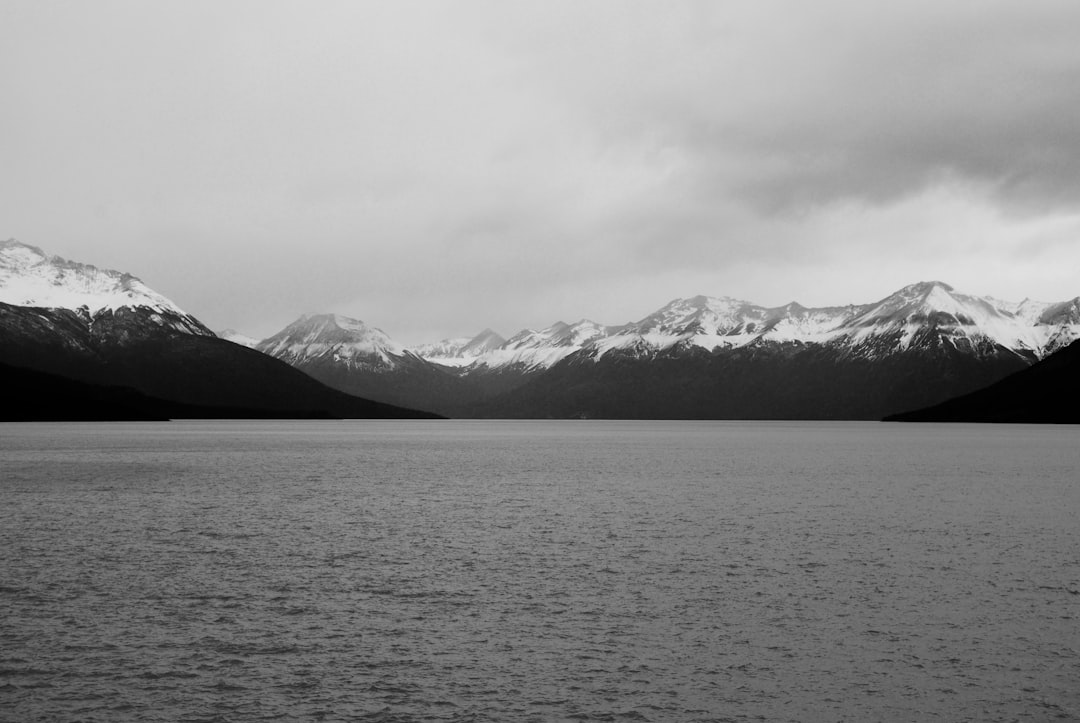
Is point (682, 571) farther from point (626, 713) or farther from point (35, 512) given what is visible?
point (35, 512)

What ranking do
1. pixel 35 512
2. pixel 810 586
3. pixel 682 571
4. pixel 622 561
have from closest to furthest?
1. pixel 810 586
2. pixel 682 571
3. pixel 622 561
4. pixel 35 512

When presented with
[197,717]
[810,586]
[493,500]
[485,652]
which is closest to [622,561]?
[810,586]

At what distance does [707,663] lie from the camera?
30.6 m

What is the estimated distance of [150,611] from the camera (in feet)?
120

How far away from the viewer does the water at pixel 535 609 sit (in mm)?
26922

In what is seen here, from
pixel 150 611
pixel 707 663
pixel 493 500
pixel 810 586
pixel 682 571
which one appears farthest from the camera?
pixel 493 500

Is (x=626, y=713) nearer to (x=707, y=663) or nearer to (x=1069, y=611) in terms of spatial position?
(x=707, y=663)

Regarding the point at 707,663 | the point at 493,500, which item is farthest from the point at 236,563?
the point at 493,500

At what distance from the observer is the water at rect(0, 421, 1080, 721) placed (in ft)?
88.3

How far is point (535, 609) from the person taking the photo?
125 ft

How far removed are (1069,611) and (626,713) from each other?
2129cm

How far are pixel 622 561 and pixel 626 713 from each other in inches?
929

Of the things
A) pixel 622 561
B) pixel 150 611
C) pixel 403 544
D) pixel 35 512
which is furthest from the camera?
pixel 35 512

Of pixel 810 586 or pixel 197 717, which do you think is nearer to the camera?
pixel 197 717
